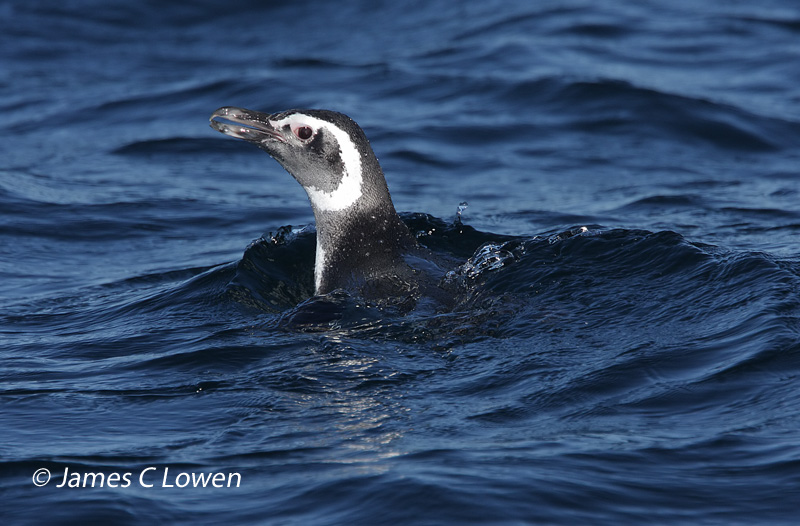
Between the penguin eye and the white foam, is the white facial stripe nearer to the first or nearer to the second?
the penguin eye

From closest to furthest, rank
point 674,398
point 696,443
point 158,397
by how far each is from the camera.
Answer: point 696,443 < point 674,398 < point 158,397

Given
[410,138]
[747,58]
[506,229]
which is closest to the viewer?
[506,229]

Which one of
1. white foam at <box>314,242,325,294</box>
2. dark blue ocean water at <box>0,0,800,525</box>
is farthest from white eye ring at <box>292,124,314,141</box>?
dark blue ocean water at <box>0,0,800,525</box>

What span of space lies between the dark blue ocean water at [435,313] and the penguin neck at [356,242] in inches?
18.9

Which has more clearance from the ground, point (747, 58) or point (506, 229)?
point (747, 58)

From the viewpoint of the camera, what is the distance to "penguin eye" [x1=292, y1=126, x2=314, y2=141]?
7129 mm

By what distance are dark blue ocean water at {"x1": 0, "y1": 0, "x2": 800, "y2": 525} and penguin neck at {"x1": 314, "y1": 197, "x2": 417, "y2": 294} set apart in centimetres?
48

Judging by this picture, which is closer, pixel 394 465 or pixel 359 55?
pixel 394 465

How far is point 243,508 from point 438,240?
4.44 meters

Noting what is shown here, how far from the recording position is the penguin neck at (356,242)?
7.07m

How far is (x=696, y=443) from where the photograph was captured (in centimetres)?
478

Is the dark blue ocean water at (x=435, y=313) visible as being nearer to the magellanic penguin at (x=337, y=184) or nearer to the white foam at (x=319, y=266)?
the white foam at (x=319, y=266)

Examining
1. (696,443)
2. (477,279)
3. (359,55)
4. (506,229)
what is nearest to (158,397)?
(477,279)

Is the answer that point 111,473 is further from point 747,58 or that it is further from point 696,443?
point 747,58
